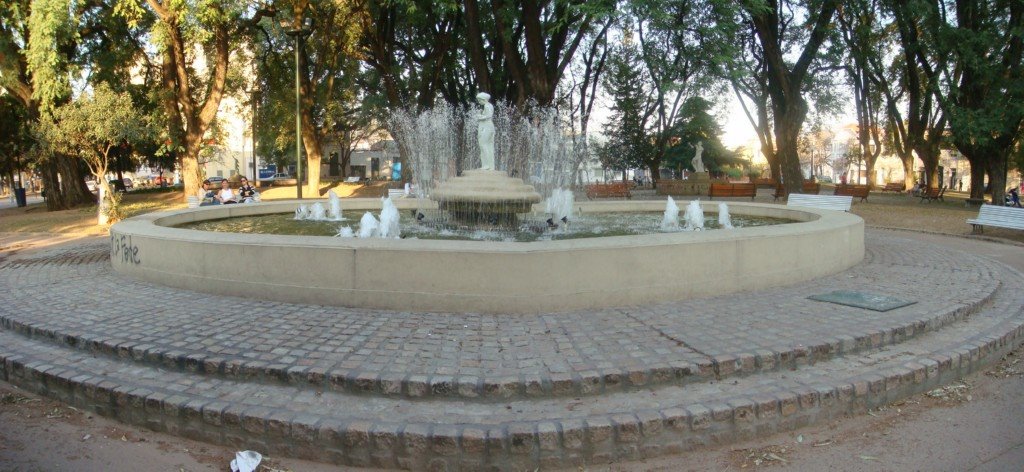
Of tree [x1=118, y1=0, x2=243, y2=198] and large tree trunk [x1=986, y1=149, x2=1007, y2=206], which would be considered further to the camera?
large tree trunk [x1=986, y1=149, x2=1007, y2=206]

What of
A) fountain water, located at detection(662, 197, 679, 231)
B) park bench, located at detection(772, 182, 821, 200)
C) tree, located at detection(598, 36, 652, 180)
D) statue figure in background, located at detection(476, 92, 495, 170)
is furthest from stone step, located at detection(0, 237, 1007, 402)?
tree, located at detection(598, 36, 652, 180)

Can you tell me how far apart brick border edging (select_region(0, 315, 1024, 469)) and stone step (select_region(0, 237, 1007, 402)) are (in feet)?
1.26

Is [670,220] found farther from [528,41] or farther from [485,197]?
[528,41]

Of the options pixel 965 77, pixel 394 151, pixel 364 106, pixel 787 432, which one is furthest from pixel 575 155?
pixel 394 151

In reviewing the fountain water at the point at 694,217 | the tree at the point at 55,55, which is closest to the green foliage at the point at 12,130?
the tree at the point at 55,55

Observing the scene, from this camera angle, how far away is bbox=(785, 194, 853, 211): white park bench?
15312 millimetres

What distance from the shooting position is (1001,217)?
1334cm

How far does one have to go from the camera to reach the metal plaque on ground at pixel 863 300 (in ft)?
19.4

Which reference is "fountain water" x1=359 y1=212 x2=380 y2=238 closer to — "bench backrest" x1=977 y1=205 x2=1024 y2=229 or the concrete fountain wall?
the concrete fountain wall

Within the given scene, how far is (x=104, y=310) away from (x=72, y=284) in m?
1.97

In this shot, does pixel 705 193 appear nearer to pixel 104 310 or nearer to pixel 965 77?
pixel 965 77

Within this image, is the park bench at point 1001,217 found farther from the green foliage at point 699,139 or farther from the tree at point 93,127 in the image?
the green foliage at point 699,139

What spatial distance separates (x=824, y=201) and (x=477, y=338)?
44.0ft

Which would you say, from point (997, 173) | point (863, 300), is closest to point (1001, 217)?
point (863, 300)
